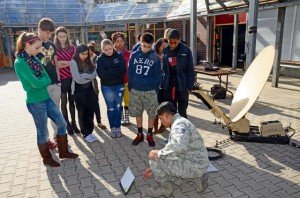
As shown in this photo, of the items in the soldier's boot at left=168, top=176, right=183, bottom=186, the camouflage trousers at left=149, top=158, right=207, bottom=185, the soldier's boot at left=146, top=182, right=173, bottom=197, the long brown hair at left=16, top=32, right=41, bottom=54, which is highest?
the long brown hair at left=16, top=32, right=41, bottom=54

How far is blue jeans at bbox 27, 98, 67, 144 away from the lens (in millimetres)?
4129

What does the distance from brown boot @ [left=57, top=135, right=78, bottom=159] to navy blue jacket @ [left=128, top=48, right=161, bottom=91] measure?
1.50 meters

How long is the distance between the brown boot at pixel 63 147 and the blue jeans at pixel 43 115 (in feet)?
0.31

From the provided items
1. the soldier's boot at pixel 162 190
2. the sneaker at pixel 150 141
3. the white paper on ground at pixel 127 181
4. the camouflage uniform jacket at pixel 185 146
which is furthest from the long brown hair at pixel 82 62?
the soldier's boot at pixel 162 190

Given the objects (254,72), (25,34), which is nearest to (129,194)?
(25,34)

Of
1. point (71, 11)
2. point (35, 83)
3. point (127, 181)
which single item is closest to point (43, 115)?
point (35, 83)

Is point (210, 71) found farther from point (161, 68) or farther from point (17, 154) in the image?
point (17, 154)

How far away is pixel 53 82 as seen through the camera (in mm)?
4785

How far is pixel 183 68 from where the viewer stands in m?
5.09

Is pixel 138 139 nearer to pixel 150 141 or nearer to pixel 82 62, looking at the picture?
pixel 150 141

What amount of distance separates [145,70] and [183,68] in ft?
2.35

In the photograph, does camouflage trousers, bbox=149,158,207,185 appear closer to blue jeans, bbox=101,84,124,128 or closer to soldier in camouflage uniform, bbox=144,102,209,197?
soldier in camouflage uniform, bbox=144,102,209,197

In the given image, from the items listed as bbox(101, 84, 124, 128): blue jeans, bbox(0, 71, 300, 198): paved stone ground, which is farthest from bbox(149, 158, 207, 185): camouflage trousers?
bbox(101, 84, 124, 128): blue jeans

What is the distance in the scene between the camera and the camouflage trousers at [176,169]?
129 inches
